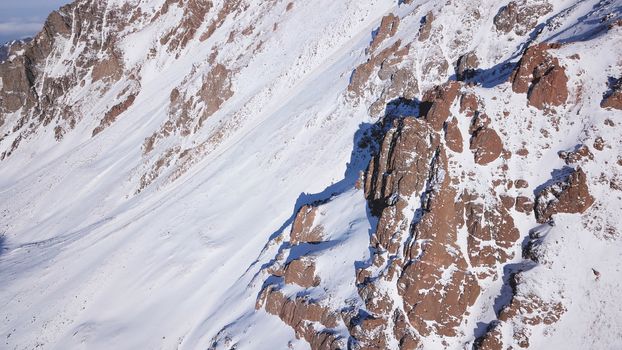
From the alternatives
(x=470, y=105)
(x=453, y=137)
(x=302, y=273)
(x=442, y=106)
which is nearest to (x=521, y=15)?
(x=470, y=105)

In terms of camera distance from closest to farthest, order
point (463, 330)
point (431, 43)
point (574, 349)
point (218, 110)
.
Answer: point (574, 349), point (463, 330), point (431, 43), point (218, 110)

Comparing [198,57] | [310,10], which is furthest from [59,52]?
[310,10]

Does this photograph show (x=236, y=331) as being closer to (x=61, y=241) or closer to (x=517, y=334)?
(x=517, y=334)

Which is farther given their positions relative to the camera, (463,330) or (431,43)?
(431,43)

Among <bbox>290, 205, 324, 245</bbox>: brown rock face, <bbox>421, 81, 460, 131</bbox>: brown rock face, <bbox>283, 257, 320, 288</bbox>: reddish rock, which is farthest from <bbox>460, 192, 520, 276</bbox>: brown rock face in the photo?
<bbox>290, 205, 324, 245</bbox>: brown rock face

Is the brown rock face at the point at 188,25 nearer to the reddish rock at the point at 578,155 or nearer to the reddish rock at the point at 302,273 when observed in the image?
the reddish rock at the point at 302,273

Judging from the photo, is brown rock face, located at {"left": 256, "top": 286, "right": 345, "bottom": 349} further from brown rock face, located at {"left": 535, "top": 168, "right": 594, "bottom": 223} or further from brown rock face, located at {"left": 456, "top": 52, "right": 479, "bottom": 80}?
brown rock face, located at {"left": 456, "top": 52, "right": 479, "bottom": 80}

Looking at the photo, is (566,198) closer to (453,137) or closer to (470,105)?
(453,137)
